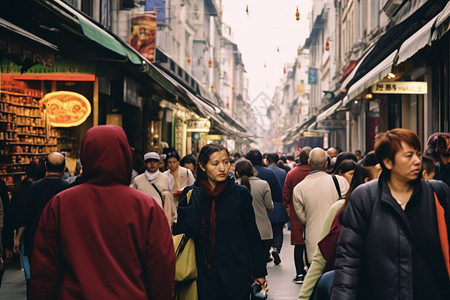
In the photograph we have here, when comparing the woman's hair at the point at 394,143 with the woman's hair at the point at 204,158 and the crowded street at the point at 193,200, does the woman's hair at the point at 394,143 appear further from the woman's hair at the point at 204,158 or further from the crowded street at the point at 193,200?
the woman's hair at the point at 204,158

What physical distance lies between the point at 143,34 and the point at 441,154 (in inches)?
619

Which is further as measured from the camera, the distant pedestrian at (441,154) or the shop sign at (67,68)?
the shop sign at (67,68)

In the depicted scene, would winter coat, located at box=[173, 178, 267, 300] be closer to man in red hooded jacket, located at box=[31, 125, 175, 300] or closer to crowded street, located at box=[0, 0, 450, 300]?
crowded street, located at box=[0, 0, 450, 300]

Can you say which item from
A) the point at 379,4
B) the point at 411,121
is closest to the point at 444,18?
the point at 411,121

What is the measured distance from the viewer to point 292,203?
34.1ft

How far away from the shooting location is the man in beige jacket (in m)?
7.75

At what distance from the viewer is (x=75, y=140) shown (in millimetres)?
16203

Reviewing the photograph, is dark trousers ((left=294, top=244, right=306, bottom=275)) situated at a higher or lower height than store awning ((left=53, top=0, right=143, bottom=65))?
lower

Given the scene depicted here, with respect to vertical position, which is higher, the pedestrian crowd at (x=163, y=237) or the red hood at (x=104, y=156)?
the red hood at (x=104, y=156)

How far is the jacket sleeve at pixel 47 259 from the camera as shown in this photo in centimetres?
352

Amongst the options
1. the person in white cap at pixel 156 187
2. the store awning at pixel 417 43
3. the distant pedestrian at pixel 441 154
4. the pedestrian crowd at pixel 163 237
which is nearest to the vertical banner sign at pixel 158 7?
the store awning at pixel 417 43

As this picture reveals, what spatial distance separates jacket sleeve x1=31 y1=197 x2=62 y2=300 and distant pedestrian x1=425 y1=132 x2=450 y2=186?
4.23 metres

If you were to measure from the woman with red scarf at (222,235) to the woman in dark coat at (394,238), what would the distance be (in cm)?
153

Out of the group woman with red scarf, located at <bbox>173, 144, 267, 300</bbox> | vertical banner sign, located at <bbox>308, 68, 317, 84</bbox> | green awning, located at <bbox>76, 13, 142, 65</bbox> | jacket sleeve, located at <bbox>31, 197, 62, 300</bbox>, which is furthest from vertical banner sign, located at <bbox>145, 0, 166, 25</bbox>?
vertical banner sign, located at <bbox>308, 68, 317, 84</bbox>
